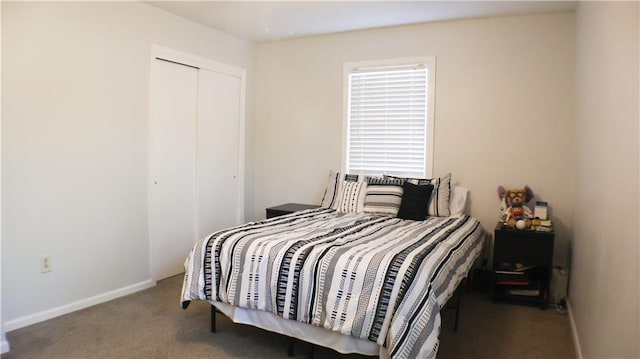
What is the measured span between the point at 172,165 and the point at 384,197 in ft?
6.36

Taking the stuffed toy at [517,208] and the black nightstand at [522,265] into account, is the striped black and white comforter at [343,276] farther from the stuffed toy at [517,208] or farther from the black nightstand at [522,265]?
A: the stuffed toy at [517,208]

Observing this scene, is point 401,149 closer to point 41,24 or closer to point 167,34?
point 167,34

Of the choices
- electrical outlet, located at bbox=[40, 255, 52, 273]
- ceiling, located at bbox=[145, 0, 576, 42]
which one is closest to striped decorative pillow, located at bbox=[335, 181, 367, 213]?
ceiling, located at bbox=[145, 0, 576, 42]

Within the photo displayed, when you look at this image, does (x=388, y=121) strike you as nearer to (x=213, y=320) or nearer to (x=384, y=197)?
(x=384, y=197)

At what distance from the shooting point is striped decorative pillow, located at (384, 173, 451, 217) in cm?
369

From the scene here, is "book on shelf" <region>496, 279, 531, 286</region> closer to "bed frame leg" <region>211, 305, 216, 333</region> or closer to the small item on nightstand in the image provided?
the small item on nightstand

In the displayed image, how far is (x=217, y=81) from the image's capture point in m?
4.34

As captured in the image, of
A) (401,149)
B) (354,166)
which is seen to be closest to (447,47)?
(401,149)

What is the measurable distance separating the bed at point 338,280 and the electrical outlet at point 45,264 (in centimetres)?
112

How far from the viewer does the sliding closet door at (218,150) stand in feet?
13.9

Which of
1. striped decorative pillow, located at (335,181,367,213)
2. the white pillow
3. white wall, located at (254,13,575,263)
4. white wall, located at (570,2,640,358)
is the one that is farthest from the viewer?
striped decorative pillow, located at (335,181,367,213)

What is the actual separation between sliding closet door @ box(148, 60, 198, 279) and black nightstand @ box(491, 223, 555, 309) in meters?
2.76

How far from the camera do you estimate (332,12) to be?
3.74 meters

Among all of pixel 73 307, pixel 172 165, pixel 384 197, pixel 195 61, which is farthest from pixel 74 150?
pixel 384 197
